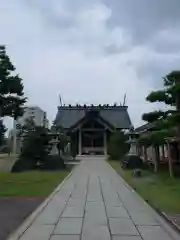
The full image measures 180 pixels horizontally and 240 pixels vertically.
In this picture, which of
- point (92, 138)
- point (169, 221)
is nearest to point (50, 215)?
point (169, 221)

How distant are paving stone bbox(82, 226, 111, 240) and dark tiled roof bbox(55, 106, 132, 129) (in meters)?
50.4

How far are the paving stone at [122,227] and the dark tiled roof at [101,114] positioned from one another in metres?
49.4

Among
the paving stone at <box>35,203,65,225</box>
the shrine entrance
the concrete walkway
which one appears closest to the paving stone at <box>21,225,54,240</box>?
the concrete walkway

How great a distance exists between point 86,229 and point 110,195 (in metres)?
5.90

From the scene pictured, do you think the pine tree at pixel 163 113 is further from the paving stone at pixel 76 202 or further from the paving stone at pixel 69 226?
the paving stone at pixel 69 226

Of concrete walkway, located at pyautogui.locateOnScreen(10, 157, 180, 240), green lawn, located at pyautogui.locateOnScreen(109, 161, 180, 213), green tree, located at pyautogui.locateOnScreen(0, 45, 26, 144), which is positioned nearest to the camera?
concrete walkway, located at pyautogui.locateOnScreen(10, 157, 180, 240)

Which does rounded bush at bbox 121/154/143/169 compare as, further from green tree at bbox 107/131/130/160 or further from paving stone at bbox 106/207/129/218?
paving stone at bbox 106/207/129/218

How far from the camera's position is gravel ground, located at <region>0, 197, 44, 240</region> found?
7.75m

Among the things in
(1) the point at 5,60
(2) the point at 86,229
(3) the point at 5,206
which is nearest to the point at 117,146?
(1) the point at 5,60

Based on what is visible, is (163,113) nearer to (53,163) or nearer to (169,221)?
(53,163)

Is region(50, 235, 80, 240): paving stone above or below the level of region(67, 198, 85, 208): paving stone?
below

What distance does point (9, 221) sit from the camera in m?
8.47

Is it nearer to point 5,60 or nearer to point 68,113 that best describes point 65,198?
point 5,60

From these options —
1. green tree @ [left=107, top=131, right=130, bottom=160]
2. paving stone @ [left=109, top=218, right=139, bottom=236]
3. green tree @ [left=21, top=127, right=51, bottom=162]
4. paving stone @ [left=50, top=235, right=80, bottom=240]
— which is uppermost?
green tree @ [left=107, top=131, right=130, bottom=160]
